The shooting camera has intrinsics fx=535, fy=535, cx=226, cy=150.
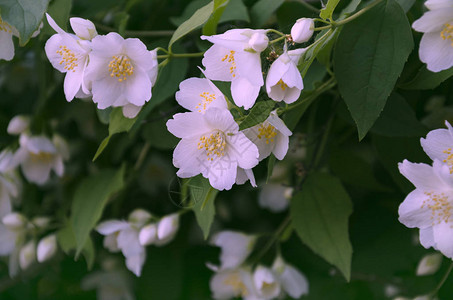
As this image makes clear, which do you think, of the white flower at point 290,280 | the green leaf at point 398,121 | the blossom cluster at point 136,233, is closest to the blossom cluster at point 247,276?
the white flower at point 290,280

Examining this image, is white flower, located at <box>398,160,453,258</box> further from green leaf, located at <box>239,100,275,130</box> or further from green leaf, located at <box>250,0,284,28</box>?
green leaf, located at <box>250,0,284,28</box>

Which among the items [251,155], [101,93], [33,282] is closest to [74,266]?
[33,282]

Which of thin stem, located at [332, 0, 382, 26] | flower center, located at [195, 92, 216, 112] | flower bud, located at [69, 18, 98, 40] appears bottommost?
flower center, located at [195, 92, 216, 112]

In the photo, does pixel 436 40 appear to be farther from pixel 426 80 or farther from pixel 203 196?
pixel 203 196

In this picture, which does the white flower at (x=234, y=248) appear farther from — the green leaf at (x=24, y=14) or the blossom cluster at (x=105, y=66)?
the green leaf at (x=24, y=14)

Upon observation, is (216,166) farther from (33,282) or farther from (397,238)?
(33,282)

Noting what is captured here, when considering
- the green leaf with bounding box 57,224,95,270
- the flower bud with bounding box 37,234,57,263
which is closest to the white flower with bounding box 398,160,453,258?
the green leaf with bounding box 57,224,95,270

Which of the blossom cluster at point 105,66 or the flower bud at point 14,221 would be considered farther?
the flower bud at point 14,221
